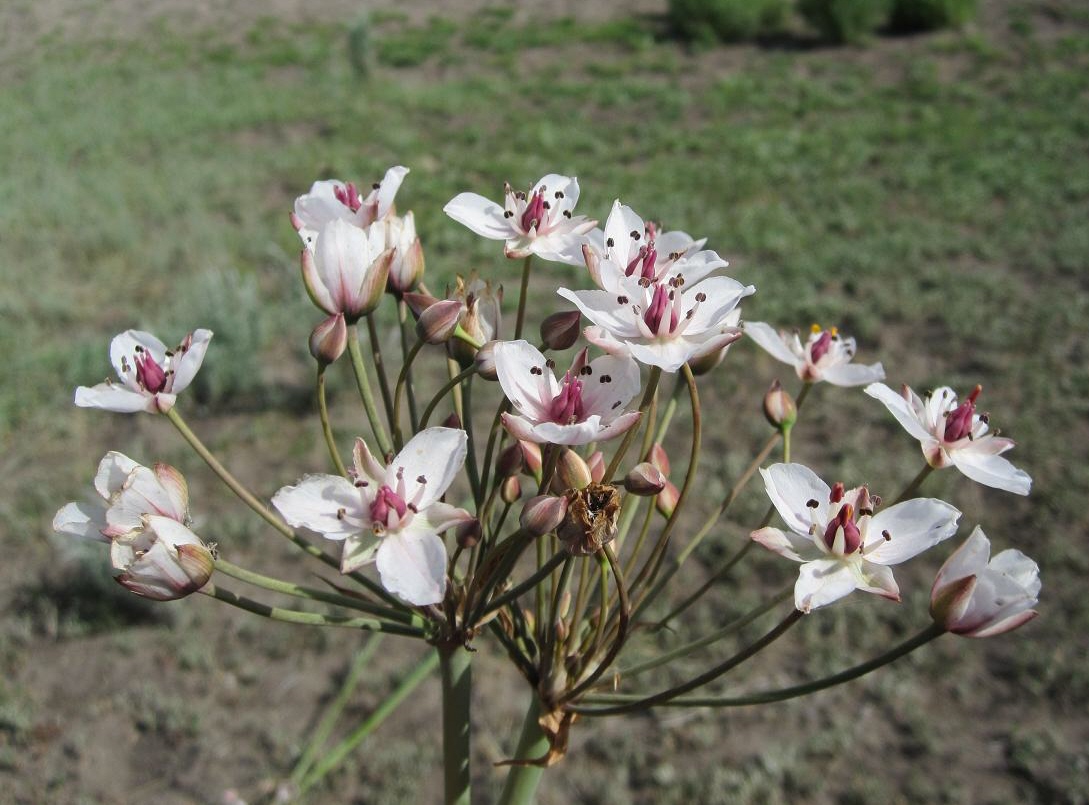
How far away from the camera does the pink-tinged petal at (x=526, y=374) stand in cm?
123

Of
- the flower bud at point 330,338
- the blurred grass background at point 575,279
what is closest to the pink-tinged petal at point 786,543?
the flower bud at point 330,338

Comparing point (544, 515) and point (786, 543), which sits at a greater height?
point (544, 515)

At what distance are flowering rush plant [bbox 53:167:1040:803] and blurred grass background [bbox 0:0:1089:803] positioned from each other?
2404 millimetres

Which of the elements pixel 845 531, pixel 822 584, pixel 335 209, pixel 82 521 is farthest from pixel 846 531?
pixel 82 521

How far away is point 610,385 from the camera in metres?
1.24

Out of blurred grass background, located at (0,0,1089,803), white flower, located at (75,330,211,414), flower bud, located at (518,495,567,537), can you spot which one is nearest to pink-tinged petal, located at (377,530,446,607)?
flower bud, located at (518,495,567,537)

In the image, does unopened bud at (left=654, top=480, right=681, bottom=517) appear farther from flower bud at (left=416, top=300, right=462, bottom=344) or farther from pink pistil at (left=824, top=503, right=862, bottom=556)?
flower bud at (left=416, top=300, right=462, bottom=344)

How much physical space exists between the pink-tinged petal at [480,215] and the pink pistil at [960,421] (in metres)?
→ 0.77

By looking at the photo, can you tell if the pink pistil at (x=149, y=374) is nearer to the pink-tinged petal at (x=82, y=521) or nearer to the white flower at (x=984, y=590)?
the pink-tinged petal at (x=82, y=521)

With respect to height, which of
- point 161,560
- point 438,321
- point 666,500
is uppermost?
point 438,321

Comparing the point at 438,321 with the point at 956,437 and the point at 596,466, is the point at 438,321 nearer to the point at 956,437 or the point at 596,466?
A: the point at 596,466

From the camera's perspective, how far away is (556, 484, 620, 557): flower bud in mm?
1103

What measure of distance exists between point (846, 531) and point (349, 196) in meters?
0.95

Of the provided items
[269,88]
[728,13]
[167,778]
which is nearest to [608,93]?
[728,13]
